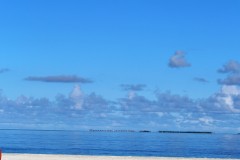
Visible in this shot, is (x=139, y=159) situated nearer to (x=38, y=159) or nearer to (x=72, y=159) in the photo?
(x=72, y=159)

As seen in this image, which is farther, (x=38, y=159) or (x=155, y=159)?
(x=155, y=159)

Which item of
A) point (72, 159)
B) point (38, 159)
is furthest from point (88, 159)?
point (38, 159)

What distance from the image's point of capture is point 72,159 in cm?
4191

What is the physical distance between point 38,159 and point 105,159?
532 cm

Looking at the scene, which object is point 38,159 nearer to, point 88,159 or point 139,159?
point 88,159

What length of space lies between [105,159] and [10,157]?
7.50m

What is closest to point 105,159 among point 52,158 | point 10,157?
point 52,158

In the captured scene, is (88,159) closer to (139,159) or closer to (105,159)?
(105,159)

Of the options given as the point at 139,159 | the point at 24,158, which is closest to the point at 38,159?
the point at 24,158

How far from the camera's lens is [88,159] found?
4175 cm

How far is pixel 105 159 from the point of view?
138 feet

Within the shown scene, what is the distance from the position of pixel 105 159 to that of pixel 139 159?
273cm

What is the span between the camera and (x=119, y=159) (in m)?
42.3

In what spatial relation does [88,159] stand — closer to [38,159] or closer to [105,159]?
[105,159]
